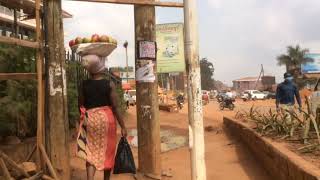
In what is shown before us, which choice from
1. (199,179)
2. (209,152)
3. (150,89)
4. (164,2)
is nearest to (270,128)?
(209,152)

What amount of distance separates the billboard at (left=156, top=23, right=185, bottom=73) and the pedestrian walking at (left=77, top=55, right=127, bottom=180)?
5.92 meters

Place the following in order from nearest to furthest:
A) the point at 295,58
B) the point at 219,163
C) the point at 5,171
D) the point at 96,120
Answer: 1. the point at 5,171
2. the point at 96,120
3. the point at 219,163
4. the point at 295,58

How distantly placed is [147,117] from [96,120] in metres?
1.71

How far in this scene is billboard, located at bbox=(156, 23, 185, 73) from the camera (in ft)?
38.4

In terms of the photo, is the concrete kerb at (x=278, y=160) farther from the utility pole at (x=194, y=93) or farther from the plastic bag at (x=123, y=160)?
the plastic bag at (x=123, y=160)

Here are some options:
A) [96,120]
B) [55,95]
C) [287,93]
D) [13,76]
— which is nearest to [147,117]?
[55,95]

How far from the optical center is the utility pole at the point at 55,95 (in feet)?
20.6

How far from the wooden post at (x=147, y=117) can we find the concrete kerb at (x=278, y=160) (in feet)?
5.20

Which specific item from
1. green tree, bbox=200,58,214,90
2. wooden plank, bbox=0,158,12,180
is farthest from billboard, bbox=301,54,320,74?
wooden plank, bbox=0,158,12,180

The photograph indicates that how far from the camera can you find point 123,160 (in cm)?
584

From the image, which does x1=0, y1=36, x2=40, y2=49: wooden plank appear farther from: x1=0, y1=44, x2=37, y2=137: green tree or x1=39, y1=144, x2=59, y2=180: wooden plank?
x1=0, y1=44, x2=37, y2=137: green tree

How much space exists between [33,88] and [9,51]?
773 millimetres

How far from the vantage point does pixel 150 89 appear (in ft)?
24.2

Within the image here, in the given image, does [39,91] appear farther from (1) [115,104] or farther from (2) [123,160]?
(2) [123,160]
